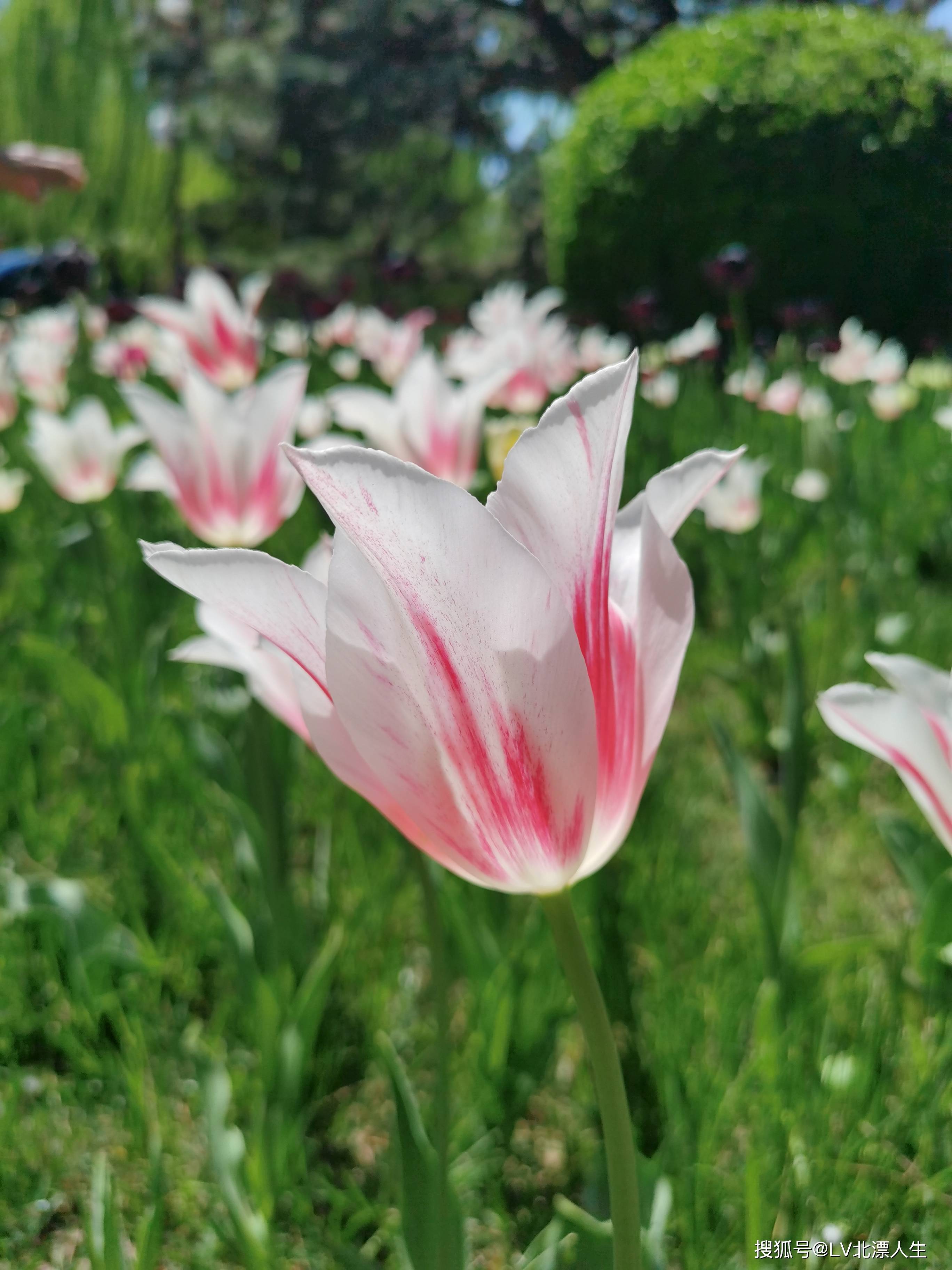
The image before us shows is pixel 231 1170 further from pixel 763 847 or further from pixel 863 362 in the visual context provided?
pixel 863 362

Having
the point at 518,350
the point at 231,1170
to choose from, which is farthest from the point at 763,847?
the point at 518,350

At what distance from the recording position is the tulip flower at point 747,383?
292 cm

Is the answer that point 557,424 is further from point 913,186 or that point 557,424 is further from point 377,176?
point 377,176

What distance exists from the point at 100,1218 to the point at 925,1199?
2.06 ft

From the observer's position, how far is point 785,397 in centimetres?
262

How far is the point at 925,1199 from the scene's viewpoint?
0.80m

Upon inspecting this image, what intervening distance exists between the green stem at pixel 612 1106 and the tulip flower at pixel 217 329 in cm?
189

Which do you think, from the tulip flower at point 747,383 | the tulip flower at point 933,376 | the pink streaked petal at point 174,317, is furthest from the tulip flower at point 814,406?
the pink streaked petal at point 174,317

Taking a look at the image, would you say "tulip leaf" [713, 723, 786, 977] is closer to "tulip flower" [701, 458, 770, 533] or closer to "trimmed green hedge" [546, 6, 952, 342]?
"tulip flower" [701, 458, 770, 533]

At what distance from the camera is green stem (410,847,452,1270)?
0.63 metres

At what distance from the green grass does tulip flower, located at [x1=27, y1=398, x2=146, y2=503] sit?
242 mm

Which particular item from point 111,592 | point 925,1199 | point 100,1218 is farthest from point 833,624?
point 100,1218

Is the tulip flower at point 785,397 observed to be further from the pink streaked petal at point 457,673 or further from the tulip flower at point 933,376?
the pink streaked petal at point 457,673

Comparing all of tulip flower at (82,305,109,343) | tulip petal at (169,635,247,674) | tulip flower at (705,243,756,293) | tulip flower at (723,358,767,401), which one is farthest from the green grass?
tulip flower at (82,305,109,343)
